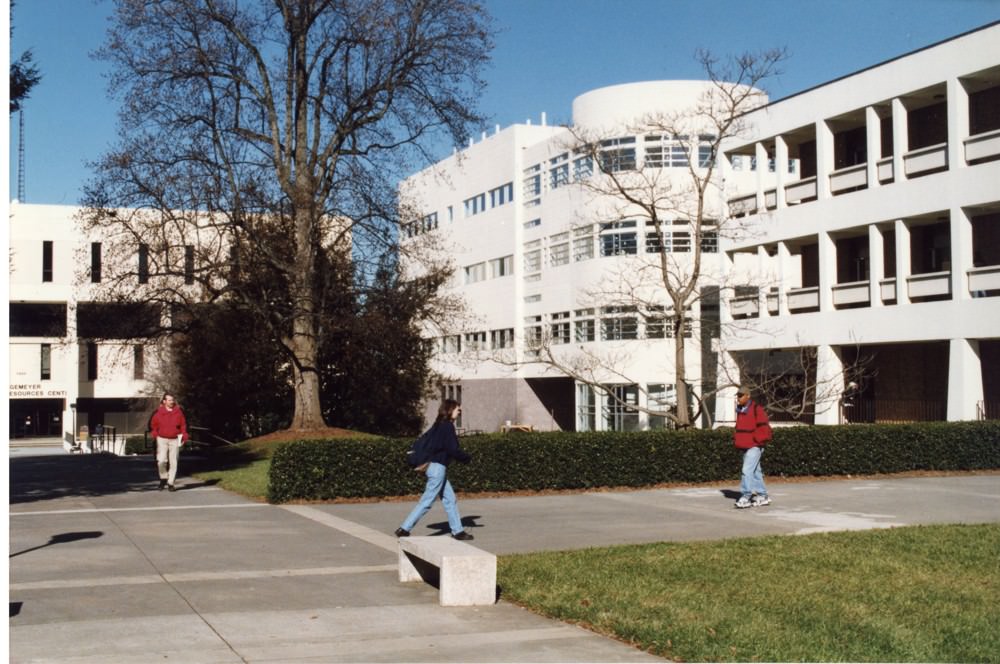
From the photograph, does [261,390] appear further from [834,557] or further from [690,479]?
[834,557]

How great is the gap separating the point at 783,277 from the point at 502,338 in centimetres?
2260

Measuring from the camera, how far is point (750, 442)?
58.2 ft

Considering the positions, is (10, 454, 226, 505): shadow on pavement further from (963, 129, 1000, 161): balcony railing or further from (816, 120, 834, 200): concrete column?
(963, 129, 1000, 161): balcony railing

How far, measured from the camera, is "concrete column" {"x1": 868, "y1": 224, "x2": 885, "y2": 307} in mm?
33750

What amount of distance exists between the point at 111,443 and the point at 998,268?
3825 cm

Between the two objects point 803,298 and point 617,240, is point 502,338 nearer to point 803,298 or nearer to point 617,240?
point 617,240

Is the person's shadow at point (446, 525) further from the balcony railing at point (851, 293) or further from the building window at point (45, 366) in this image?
the building window at point (45, 366)

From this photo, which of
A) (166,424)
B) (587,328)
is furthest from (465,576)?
(587,328)

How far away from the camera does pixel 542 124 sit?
57.1m

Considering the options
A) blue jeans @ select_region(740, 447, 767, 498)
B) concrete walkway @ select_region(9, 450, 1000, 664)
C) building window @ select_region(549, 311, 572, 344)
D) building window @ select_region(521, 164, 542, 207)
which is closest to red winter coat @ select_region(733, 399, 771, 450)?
blue jeans @ select_region(740, 447, 767, 498)

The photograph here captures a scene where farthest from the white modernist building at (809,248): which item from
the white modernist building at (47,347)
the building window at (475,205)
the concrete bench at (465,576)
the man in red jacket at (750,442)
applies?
the white modernist building at (47,347)

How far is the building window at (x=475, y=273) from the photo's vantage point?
6075cm

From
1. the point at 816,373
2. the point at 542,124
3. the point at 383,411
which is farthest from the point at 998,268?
the point at 542,124

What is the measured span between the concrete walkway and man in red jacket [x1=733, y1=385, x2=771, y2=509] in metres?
0.41
